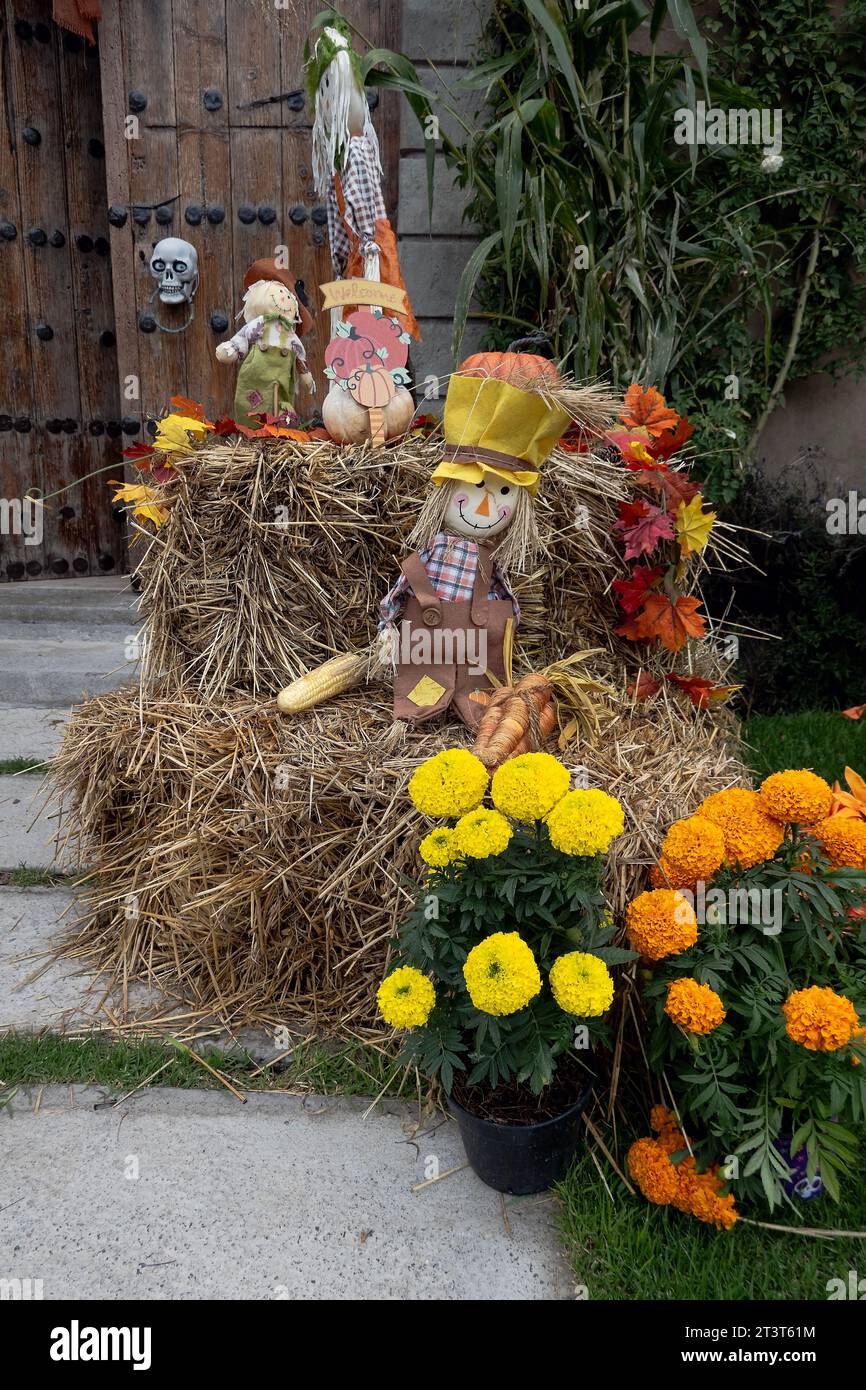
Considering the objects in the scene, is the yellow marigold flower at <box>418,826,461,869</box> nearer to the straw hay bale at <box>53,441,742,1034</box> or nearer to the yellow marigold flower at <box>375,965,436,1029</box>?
the yellow marigold flower at <box>375,965,436,1029</box>

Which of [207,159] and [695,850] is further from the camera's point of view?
[207,159]

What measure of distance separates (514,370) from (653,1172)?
1536 millimetres

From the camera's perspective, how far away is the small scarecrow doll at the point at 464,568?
188 cm

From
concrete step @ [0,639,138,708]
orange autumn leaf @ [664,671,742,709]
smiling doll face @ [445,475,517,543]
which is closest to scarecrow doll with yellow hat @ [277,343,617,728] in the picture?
smiling doll face @ [445,475,517,543]

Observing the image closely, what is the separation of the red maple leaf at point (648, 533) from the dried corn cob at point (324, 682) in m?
0.67

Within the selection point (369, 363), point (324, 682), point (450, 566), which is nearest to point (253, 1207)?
point (324, 682)

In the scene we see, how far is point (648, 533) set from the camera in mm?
2068

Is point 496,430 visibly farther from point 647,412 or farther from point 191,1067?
point 191,1067

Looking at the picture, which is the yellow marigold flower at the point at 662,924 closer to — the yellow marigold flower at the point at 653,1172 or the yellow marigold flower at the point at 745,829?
the yellow marigold flower at the point at 745,829

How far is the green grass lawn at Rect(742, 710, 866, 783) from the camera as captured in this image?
10.3 ft

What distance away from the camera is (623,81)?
10.5 feet

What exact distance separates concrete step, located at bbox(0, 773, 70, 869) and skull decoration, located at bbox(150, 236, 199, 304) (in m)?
1.98

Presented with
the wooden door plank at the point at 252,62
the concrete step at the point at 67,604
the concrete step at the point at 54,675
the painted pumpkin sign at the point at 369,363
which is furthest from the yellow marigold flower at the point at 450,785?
the wooden door plank at the point at 252,62
